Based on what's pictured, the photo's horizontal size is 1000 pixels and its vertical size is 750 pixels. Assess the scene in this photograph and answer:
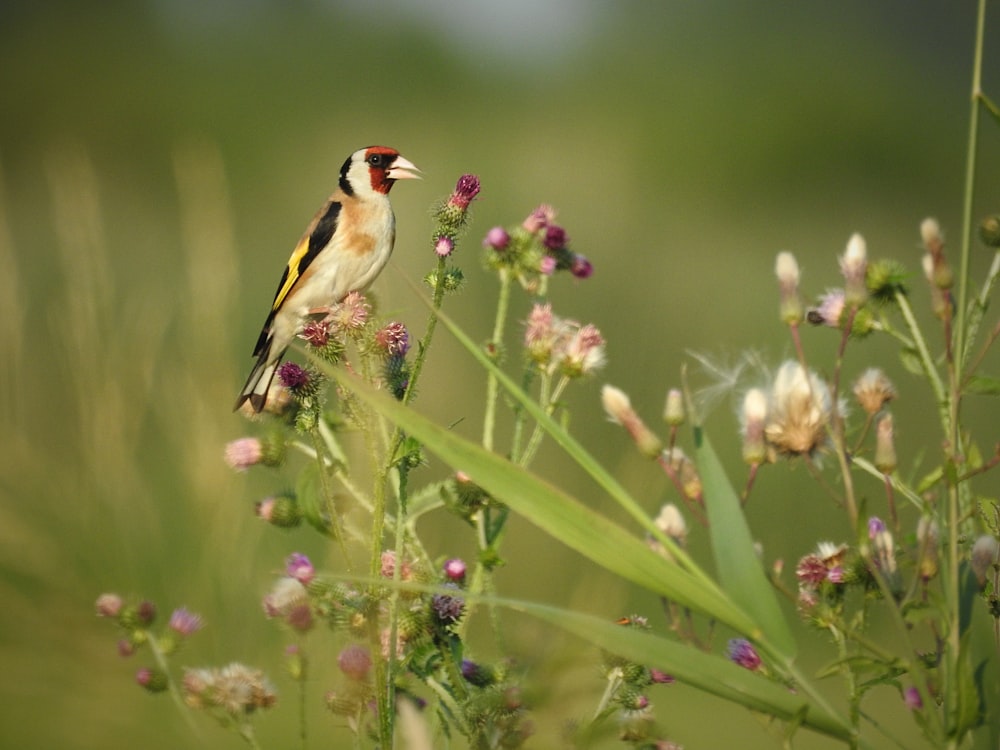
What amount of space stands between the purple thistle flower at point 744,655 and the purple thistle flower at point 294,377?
0.58 meters

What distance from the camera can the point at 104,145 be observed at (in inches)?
299

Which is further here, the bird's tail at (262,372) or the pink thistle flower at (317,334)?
the bird's tail at (262,372)

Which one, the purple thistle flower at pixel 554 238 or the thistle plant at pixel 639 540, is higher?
the purple thistle flower at pixel 554 238

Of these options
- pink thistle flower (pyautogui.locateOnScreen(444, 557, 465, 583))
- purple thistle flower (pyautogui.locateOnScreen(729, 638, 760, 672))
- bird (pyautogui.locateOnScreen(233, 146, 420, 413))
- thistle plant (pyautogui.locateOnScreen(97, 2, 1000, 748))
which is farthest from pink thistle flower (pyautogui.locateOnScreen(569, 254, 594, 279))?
bird (pyautogui.locateOnScreen(233, 146, 420, 413))

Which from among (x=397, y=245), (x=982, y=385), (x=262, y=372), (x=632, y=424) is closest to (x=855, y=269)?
(x=982, y=385)

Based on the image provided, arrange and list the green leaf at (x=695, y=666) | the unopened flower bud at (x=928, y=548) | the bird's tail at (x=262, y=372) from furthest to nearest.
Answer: the bird's tail at (x=262, y=372) → the unopened flower bud at (x=928, y=548) → the green leaf at (x=695, y=666)

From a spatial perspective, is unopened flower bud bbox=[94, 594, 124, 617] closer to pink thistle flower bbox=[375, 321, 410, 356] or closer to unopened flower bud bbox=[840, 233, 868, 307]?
pink thistle flower bbox=[375, 321, 410, 356]

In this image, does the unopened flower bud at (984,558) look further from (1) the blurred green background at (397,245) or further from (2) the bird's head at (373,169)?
(2) the bird's head at (373,169)

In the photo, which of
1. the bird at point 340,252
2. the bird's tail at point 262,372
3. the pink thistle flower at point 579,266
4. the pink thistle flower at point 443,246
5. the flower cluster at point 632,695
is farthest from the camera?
the bird at point 340,252

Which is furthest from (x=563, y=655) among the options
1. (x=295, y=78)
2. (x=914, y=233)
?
(x=295, y=78)

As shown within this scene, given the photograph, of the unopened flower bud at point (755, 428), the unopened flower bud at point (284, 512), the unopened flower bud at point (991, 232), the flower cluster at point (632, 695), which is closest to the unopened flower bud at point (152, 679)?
the unopened flower bud at point (284, 512)

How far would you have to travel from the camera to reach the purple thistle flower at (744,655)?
133cm

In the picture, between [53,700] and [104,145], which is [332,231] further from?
[104,145]

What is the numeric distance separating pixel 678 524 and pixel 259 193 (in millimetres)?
5700
